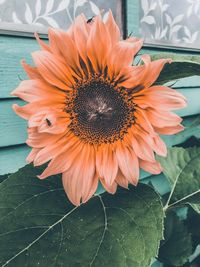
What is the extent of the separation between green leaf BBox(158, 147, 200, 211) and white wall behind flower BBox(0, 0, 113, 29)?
1.53ft

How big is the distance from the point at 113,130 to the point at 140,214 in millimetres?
119

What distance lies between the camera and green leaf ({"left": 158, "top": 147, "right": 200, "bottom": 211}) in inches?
28.6

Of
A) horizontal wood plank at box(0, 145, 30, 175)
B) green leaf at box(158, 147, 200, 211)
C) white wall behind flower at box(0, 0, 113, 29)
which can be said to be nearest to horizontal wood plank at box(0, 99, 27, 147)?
horizontal wood plank at box(0, 145, 30, 175)

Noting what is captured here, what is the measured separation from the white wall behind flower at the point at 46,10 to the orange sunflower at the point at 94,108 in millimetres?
478

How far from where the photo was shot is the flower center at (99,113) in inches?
20.8

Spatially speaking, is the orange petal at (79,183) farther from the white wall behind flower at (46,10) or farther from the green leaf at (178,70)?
the white wall behind flower at (46,10)

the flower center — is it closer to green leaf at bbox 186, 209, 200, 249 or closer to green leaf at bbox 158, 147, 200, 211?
green leaf at bbox 158, 147, 200, 211

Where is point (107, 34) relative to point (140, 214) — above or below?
above

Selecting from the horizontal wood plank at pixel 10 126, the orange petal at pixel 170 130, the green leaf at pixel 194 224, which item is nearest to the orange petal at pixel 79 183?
the orange petal at pixel 170 130

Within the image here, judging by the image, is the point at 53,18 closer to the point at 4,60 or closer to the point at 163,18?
the point at 4,60

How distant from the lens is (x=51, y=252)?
0.49m

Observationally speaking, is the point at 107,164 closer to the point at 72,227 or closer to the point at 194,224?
the point at 72,227

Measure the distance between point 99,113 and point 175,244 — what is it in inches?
22.5

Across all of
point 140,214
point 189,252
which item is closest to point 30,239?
point 140,214
